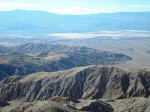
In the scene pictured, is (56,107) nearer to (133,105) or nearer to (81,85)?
(133,105)

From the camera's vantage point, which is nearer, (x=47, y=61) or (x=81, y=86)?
(x=81, y=86)

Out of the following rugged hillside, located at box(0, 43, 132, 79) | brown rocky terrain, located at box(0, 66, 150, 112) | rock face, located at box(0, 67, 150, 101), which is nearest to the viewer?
brown rocky terrain, located at box(0, 66, 150, 112)

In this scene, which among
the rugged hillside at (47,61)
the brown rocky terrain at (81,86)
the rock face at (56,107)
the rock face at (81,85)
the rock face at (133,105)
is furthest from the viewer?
the rugged hillside at (47,61)

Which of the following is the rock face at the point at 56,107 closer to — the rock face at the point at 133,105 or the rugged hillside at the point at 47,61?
the rock face at the point at 133,105

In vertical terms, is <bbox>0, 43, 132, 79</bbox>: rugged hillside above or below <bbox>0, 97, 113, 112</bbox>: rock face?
above

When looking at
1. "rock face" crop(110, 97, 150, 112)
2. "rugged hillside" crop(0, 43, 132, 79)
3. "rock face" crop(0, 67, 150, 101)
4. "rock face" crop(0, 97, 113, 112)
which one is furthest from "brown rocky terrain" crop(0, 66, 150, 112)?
"rugged hillside" crop(0, 43, 132, 79)

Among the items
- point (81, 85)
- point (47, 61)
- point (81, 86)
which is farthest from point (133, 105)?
point (47, 61)

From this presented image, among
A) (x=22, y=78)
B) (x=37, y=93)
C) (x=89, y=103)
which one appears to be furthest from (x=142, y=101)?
(x=22, y=78)

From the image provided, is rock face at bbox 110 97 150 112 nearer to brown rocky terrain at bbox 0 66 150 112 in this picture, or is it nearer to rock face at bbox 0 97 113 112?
rock face at bbox 0 97 113 112

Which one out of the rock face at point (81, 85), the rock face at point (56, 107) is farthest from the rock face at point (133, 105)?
the rock face at point (81, 85)

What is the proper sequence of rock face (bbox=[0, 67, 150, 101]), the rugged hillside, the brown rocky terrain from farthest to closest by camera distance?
the rugged hillside
rock face (bbox=[0, 67, 150, 101])
the brown rocky terrain
